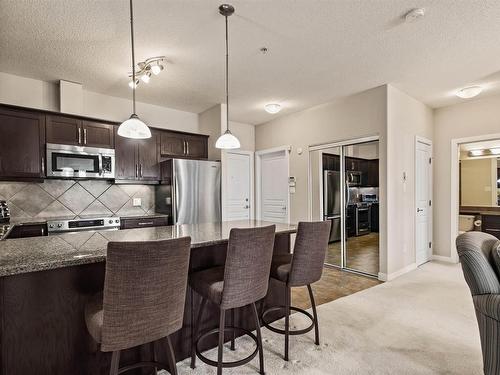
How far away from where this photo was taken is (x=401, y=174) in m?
3.89

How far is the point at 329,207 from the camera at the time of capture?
4.40 metres

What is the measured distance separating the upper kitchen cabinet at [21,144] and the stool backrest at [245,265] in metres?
2.95

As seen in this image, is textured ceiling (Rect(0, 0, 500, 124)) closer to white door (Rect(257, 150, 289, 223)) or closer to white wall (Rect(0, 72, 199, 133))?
white wall (Rect(0, 72, 199, 133))

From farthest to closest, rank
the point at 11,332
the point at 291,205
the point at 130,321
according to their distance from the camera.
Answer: the point at 291,205
the point at 11,332
the point at 130,321

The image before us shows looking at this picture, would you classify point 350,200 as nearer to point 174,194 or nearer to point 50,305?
point 174,194

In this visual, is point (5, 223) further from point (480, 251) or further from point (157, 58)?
point (480, 251)

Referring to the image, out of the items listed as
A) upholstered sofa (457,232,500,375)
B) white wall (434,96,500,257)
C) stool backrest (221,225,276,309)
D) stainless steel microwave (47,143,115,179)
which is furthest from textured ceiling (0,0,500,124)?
upholstered sofa (457,232,500,375)

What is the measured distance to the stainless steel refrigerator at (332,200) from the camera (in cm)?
430

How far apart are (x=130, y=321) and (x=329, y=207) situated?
3654 mm

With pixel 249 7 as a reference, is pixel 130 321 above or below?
below

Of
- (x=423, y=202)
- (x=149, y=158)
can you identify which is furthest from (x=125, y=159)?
(x=423, y=202)

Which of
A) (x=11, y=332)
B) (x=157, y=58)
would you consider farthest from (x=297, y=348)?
(x=157, y=58)

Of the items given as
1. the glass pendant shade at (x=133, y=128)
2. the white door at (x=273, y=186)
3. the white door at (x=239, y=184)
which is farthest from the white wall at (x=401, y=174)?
the glass pendant shade at (x=133, y=128)

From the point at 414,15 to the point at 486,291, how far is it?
6.78ft
